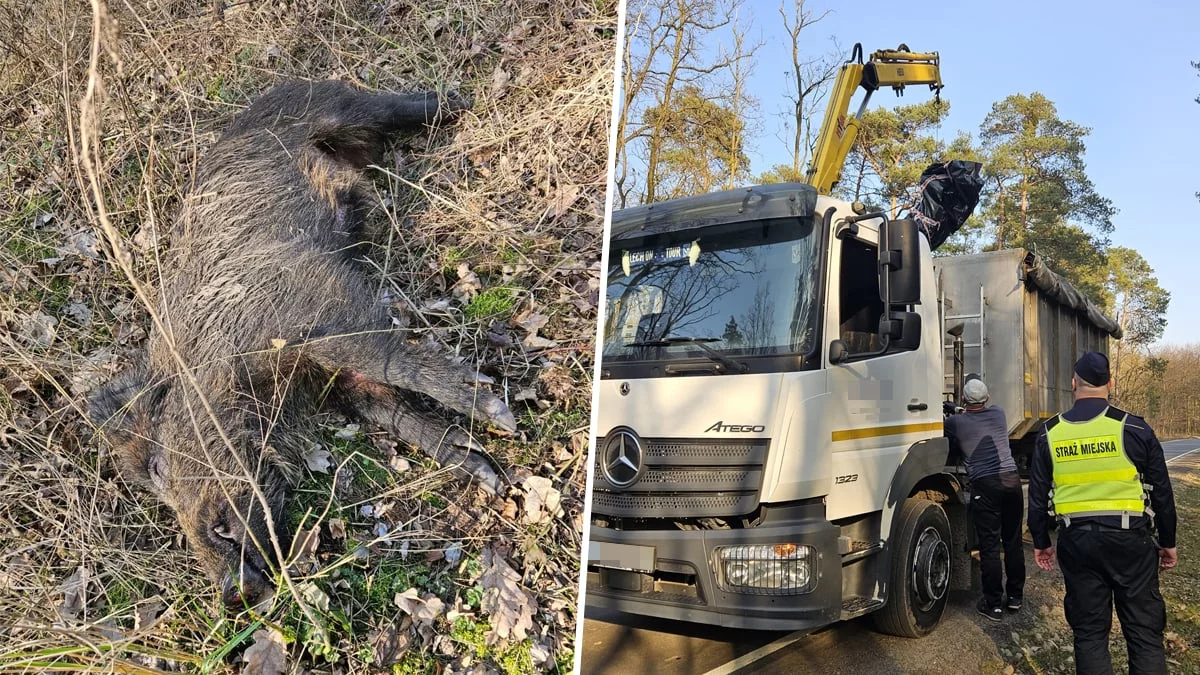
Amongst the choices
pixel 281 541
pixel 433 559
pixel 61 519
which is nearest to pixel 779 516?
pixel 433 559

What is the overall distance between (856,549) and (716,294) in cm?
146

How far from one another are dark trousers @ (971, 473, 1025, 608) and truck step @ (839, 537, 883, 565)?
1.63 m

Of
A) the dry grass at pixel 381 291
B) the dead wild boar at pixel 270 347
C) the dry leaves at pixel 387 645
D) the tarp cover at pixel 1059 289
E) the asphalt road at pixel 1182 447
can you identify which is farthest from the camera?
the asphalt road at pixel 1182 447

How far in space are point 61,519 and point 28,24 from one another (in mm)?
3967

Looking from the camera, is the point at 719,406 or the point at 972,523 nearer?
the point at 719,406

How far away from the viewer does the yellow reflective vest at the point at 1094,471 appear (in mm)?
3779

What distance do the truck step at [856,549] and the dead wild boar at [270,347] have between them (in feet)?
5.49

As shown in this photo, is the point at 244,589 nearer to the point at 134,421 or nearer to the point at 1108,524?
the point at 134,421

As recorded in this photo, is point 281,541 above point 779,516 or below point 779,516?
below

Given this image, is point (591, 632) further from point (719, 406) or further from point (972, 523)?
point (972, 523)

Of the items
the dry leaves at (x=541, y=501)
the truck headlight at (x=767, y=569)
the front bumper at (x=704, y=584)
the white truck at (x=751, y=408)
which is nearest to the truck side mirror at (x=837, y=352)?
the white truck at (x=751, y=408)

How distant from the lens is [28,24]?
5668mm

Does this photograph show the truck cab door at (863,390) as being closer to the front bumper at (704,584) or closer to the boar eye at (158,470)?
the front bumper at (704,584)

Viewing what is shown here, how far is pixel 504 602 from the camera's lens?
3.38 metres
